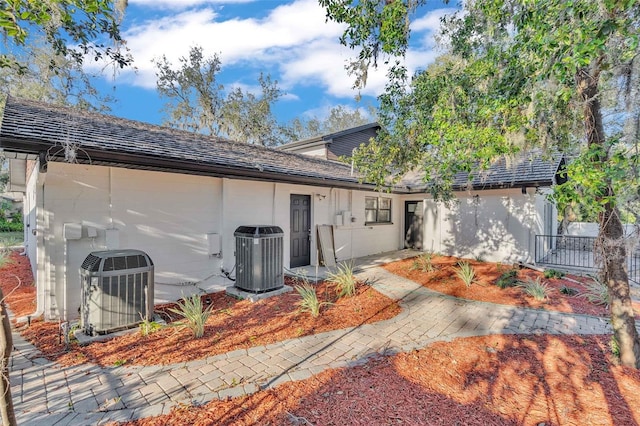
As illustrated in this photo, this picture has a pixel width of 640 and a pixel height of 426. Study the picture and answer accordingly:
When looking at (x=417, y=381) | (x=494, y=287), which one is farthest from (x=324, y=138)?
(x=417, y=381)

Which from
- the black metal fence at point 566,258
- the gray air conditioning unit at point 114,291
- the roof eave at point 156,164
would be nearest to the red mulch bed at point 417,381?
the gray air conditioning unit at point 114,291

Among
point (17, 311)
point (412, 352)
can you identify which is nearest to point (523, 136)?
point (412, 352)

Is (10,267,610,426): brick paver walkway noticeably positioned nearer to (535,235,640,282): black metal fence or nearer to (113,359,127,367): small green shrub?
(113,359,127,367): small green shrub

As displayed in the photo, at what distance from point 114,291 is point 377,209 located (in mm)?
9255

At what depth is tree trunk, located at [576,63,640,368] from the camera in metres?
3.45

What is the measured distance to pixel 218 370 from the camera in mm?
3322

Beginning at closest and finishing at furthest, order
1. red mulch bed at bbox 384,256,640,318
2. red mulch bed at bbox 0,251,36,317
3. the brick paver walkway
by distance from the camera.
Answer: the brick paver walkway, red mulch bed at bbox 0,251,36,317, red mulch bed at bbox 384,256,640,318

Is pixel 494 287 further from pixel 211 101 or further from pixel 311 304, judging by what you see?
pixel 211 101

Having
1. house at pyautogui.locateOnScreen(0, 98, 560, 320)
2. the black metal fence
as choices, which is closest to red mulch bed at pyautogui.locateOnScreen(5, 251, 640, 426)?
house at pyautogui.locateOnScreen(0, 98, 560, 320)

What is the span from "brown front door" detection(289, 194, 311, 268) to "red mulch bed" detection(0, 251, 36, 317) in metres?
5.47

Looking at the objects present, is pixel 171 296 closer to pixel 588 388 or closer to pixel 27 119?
pixel 27 119

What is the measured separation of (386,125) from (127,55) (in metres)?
5.10

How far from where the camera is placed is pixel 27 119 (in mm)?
4719

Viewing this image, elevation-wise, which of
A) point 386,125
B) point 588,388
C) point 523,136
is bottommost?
point 588,388
